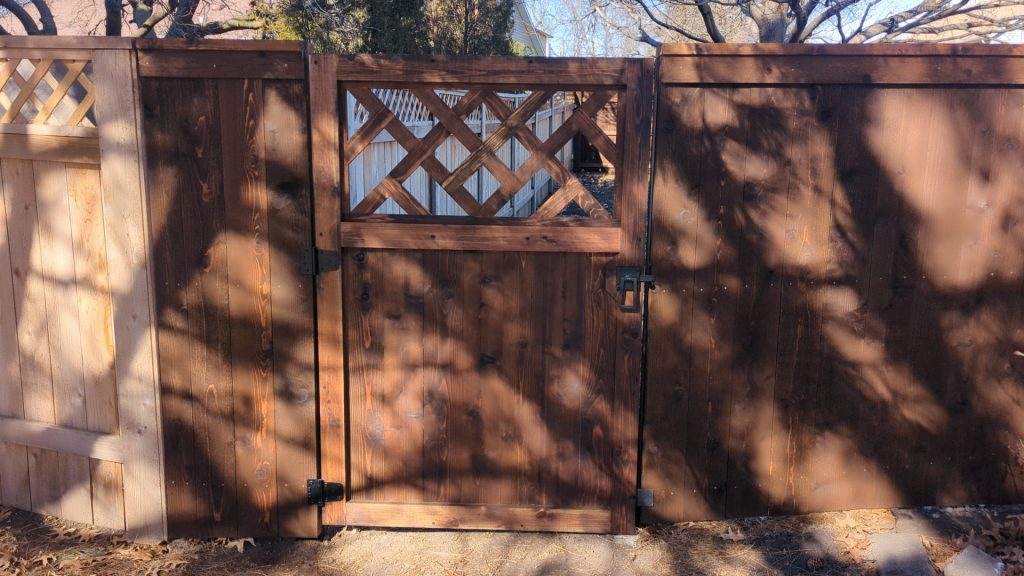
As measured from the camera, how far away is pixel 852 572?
3.40 meters

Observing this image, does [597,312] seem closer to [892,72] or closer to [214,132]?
[892,72]

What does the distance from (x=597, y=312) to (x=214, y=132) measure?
1755 mm

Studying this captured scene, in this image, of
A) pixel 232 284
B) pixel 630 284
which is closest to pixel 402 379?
pixel 232 284

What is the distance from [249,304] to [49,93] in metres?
1.36

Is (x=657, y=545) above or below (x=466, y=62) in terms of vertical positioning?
below

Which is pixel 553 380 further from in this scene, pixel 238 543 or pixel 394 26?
pixel 394 26

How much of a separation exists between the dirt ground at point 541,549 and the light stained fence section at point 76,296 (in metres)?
0.19

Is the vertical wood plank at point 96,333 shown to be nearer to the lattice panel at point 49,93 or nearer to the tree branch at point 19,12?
the lattice panel at point 49,93

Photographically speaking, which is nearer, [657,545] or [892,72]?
[892,72]

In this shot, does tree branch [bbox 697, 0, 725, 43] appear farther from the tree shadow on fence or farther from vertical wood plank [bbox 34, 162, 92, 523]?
vertical wood plank [bbox 34, 162, 92, 523]

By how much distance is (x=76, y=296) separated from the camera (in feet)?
12.0

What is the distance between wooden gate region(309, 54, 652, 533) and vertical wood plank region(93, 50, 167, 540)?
2.41 feet

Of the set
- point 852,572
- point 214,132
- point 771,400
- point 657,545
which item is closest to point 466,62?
point 214,132

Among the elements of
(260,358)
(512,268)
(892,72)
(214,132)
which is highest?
(892,72)
